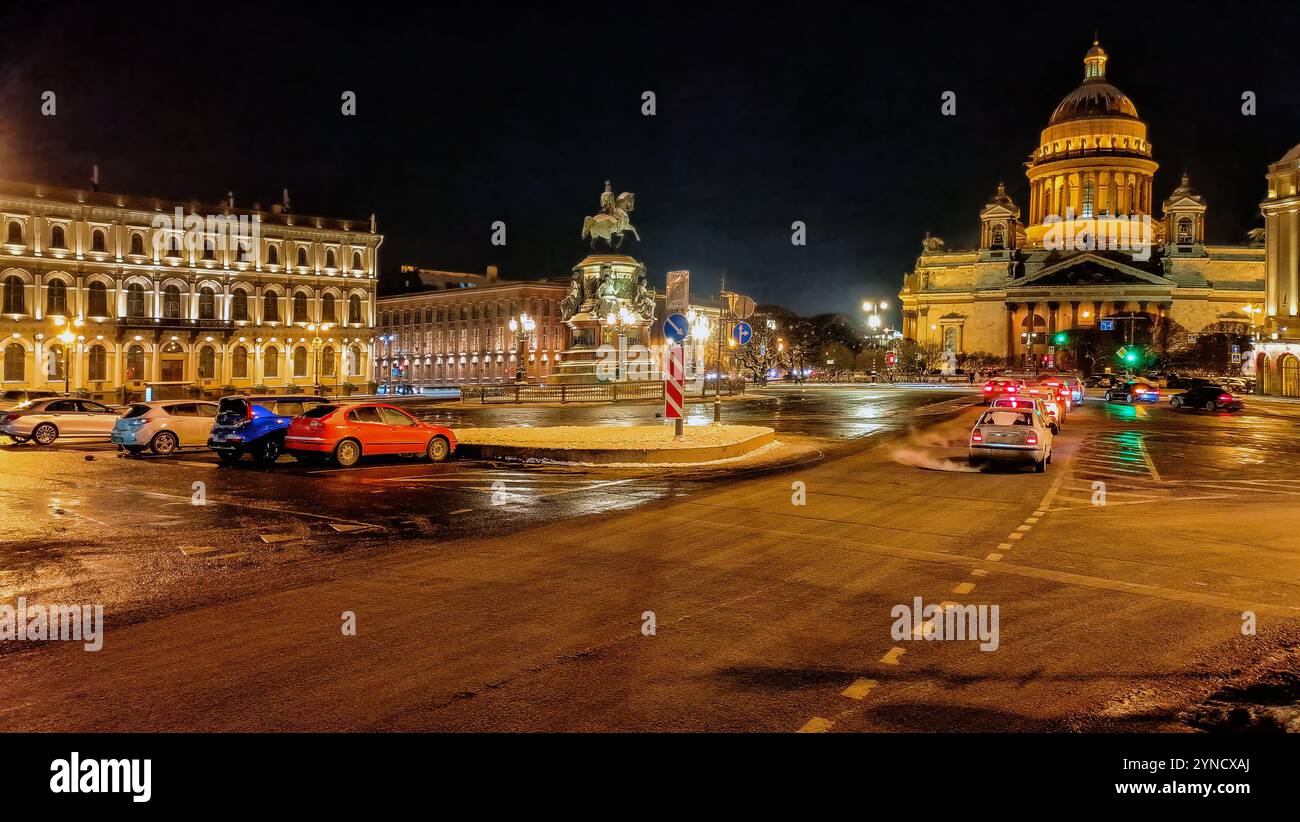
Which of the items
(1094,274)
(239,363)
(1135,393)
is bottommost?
(1135,393)

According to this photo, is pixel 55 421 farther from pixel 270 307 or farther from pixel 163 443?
pixel 270 307

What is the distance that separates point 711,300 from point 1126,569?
13254 cm

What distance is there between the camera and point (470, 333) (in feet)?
411

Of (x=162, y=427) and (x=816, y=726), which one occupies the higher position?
(x=162, y=427)

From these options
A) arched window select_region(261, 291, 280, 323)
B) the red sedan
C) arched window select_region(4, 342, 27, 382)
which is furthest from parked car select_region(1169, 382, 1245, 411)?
arched window select_region(4, 342, 27, 382)

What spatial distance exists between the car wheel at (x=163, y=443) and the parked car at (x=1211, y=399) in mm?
48021

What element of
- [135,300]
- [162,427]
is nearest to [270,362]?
[135,300]

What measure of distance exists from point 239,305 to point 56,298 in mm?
14168

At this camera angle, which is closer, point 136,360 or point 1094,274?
point 136,360

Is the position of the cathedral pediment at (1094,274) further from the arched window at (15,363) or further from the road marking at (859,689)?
the road marking at (859,689)

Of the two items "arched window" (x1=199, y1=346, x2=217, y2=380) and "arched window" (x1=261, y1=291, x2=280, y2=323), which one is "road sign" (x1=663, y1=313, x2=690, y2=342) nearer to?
"arched window" (x1=199, y1=346, x2=217, y2=380)

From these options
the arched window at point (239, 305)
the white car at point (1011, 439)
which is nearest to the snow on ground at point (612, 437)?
the white car at point (1011, 439)

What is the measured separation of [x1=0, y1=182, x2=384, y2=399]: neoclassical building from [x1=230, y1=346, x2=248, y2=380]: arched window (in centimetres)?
9

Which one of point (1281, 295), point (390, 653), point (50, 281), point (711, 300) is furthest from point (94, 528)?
point (711, 300)
